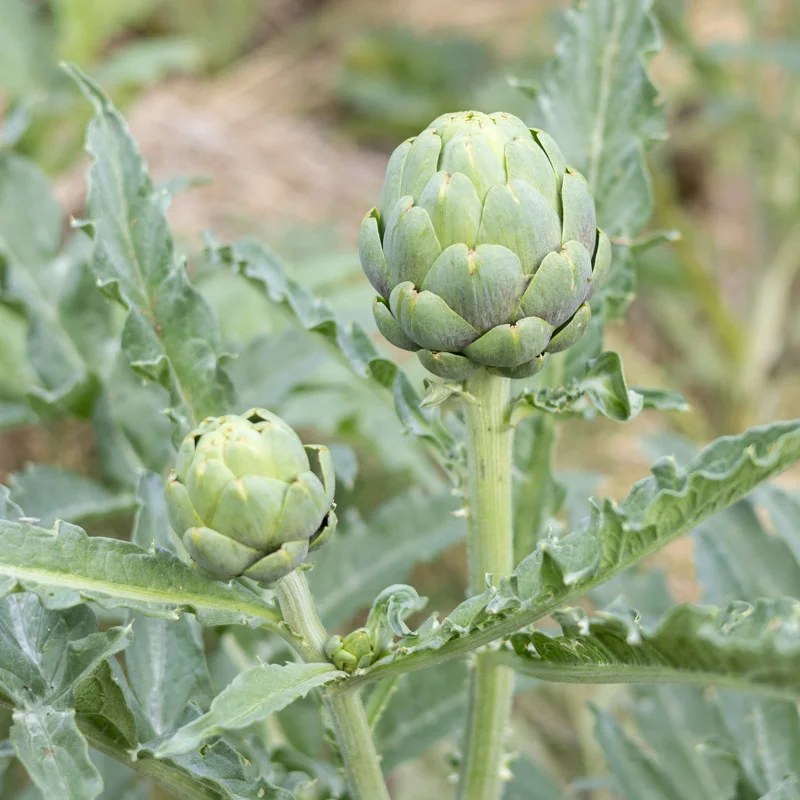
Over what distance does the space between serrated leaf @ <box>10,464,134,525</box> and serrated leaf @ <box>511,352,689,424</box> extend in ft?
1.67

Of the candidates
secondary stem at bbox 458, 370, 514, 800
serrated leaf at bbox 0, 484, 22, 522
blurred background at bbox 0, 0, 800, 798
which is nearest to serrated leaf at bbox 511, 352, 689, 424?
secondary stem at bbox 458, 370, 514, 800

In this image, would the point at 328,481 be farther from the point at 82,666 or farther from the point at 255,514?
the point at 82,666

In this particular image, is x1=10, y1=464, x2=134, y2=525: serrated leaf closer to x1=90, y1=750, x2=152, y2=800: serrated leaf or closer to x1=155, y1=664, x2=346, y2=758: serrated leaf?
x1=90, y1=750, x2=152, y2=800: serrated leaf

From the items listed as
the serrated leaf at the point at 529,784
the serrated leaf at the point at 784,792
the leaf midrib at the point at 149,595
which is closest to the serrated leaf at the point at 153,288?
the leaf midrib at the point at 149,595

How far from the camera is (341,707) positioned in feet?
2.16

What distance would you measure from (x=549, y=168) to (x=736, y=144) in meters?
2.12

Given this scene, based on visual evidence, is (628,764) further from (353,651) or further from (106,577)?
(106,577)

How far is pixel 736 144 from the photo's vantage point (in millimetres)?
2527

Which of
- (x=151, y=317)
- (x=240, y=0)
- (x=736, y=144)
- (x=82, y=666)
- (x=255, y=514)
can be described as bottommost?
(x=82, y=666)

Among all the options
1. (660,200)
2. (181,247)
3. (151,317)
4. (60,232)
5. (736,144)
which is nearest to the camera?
(151,317)

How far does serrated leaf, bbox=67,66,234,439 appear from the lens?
74 cm

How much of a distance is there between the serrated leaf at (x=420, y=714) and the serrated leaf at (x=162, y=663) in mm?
259

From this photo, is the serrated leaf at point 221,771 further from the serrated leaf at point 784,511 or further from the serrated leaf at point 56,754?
the serrated leaf at point 784,511

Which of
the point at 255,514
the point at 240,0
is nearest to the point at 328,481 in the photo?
the point at 255,514
